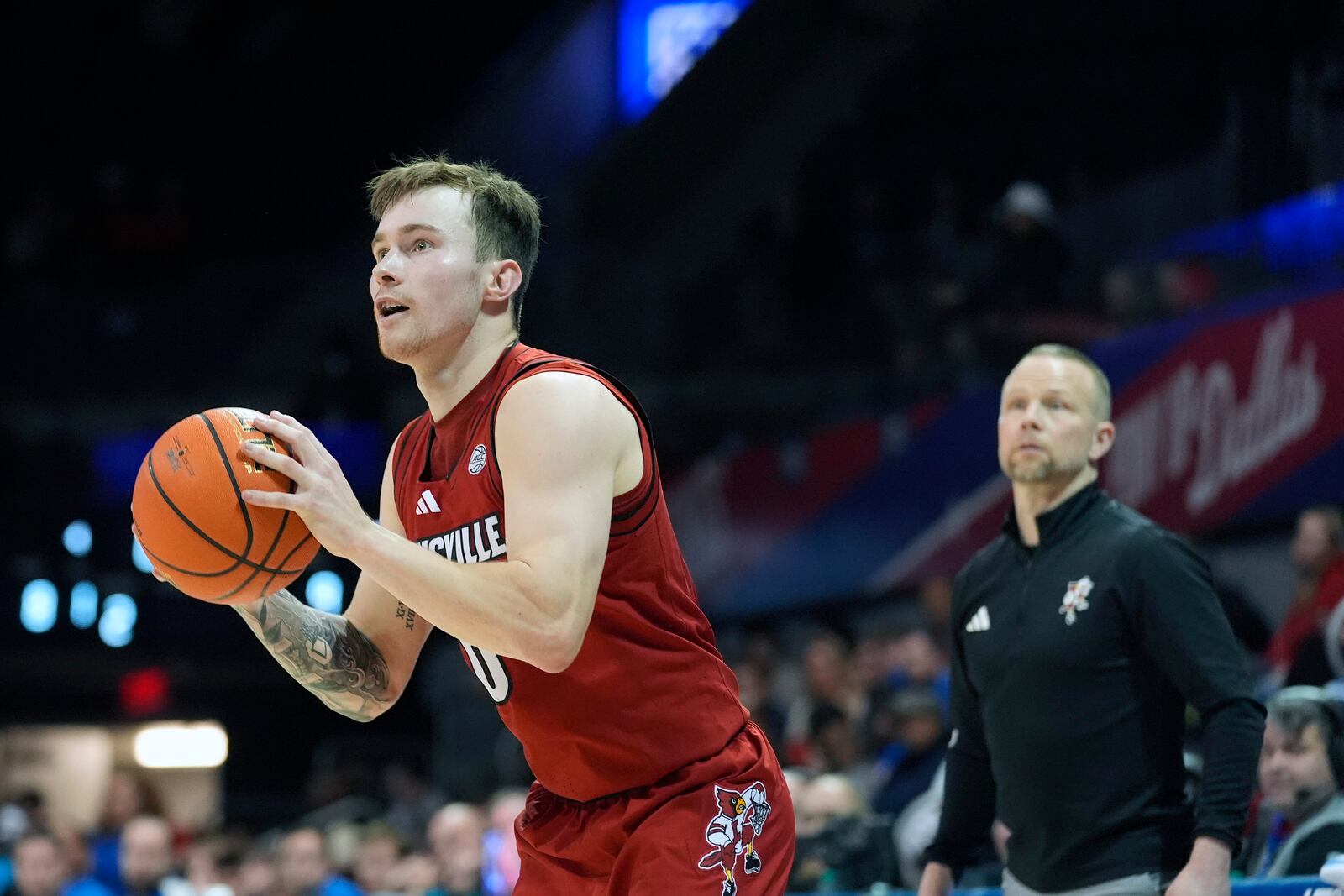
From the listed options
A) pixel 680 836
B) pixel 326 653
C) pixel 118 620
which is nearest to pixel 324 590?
pixel 118 620

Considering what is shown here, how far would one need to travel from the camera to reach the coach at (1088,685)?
13.0ft

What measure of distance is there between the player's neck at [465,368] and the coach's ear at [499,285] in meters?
0.05

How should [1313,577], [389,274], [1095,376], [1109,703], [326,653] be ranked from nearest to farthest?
1. [389,274]
2. [326,653]
3. [1109,703]
4. [1095,376]
5. [1313,577]

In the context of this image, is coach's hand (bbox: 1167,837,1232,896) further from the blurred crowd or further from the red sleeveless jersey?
the blurred crowd

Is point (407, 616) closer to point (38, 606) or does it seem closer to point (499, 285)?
point (499, 285)

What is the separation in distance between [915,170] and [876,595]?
405cm

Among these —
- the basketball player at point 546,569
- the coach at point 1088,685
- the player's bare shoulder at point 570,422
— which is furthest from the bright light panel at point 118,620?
the player's bare shoulder at point 570,422

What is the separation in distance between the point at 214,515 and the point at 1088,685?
2101 millimetres

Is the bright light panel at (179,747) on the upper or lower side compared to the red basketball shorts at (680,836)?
lower

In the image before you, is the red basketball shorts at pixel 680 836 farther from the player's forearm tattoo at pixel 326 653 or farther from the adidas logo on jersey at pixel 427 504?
the adidas logo on jersey at pixel 427 504

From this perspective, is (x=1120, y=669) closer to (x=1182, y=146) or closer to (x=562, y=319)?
(x=1182, y=146)

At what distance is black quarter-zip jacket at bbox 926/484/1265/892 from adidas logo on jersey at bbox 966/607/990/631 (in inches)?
1.5

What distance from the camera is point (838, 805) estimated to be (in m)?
6.83

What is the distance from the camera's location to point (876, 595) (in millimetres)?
12438
